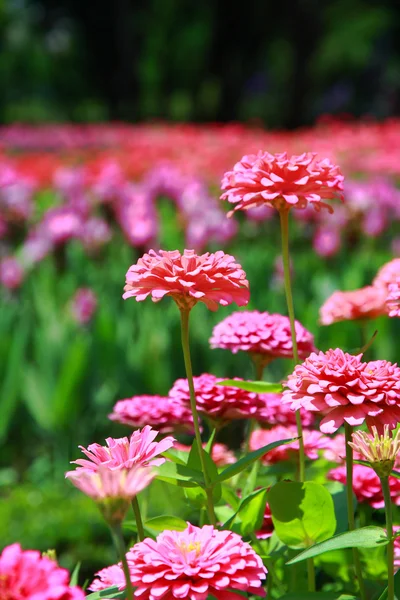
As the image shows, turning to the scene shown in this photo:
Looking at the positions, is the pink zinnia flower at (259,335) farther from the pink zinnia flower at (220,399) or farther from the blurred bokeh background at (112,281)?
the blurred bokeh background at (112,281)

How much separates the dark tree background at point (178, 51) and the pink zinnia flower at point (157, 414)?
14.6 meters

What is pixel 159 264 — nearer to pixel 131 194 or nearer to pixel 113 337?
pixel 113 337

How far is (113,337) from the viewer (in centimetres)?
262

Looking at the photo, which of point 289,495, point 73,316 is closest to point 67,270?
point 73,316

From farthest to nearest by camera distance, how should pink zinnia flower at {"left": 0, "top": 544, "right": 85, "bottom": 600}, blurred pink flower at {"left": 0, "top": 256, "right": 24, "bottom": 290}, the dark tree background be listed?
1. the dark tree background
2. blurred pink flower at {"left": 0, "top": 256, "right": 24, "bottom": 290}
3. pink zinnia flower at {"left": 0, "top": 544, "right": 85, "bottom": 600}

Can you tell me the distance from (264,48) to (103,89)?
3489 mm

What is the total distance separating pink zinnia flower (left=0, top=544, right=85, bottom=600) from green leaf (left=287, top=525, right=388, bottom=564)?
193 millimetres

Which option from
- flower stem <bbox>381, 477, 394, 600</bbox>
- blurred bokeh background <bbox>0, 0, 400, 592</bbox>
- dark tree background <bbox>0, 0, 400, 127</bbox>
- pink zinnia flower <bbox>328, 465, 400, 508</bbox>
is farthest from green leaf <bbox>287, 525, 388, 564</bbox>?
dark tree background <bbox>0, 0, 400, 127</bbox>

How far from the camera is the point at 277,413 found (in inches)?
39.4

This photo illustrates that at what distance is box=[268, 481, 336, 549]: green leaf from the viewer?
2.52 feet

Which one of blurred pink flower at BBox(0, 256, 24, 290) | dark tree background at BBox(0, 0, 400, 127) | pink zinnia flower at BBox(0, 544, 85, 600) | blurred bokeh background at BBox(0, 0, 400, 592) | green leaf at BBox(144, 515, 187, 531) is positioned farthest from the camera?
dark tree background at BBox(0, 0, 400, 127)

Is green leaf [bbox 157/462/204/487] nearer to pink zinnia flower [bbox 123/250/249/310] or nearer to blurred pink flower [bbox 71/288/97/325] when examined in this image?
pink zinnia flower [bbox 123/250/249/310]

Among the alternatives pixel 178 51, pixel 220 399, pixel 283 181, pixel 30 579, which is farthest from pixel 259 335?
pixel 178 51

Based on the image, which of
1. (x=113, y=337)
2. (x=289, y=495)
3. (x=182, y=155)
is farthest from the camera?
(x=182, y=155)
